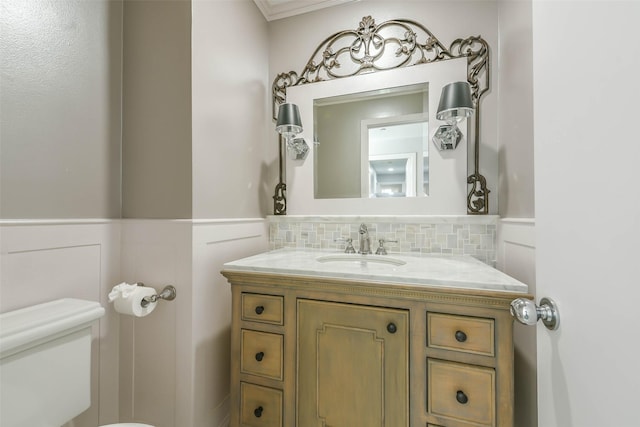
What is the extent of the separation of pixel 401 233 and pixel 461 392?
2.63 ft

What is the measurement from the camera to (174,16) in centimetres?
120

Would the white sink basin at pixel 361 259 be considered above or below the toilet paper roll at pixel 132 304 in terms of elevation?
above

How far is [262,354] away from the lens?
1078mm

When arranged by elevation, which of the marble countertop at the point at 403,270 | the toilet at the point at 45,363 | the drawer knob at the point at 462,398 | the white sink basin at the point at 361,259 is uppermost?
the marble countertop at the point at 403,270

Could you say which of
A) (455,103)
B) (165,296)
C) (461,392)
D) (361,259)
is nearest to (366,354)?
(461,392)

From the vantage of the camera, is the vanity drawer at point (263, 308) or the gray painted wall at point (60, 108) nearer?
the gray painted wall at point (60, 108)

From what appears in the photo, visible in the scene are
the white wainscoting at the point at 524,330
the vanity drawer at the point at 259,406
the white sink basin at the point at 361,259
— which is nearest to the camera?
the white wainscoting at the point at 524,330

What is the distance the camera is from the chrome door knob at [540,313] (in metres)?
0.49

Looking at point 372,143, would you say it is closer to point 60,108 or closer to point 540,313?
point 540,313

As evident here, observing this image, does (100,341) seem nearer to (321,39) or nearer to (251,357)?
(251,357)

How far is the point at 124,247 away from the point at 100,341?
0.43 m

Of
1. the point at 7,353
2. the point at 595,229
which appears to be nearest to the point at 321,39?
the point at 595,229

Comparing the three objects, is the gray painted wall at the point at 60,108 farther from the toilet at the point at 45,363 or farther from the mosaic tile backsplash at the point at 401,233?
the mosaic tile backsplash at the point at 401,233

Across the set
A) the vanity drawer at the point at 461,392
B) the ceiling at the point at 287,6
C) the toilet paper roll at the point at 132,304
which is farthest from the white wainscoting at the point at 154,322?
the ceiling at the point at 287,6
